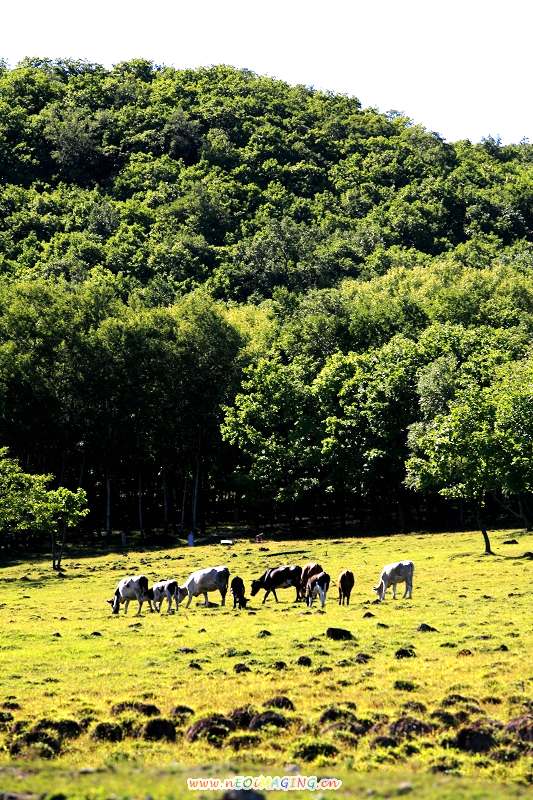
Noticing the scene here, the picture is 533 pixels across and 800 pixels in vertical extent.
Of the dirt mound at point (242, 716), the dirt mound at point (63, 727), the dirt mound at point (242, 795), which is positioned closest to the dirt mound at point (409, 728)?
the dirt mound at point (242, 716)

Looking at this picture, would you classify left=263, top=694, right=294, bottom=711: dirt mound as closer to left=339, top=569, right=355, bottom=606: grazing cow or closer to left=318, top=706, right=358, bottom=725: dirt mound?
left=318, top=706, right=358, bottom=725: dirt mound

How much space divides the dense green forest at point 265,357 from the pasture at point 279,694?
26.4 meters

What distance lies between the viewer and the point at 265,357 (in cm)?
9338

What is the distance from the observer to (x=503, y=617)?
31703mm

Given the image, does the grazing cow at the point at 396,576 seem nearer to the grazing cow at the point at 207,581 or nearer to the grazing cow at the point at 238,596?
the grazing cow at the point at 238,596

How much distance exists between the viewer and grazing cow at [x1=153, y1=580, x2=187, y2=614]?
38.2 m

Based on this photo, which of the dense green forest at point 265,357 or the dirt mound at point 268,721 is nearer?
the dirt mound at point 268,721

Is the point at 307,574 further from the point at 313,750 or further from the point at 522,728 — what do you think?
the point at 313,750

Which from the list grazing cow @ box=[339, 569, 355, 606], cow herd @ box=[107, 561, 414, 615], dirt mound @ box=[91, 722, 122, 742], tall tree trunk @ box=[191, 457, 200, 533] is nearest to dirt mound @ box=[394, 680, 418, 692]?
dirt mound @ box=[91, 722, 122, 742]

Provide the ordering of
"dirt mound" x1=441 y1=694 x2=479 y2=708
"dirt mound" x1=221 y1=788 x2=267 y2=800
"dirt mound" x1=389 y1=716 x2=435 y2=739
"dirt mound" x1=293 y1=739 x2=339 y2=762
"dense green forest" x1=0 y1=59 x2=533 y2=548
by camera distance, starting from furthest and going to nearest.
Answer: "dense green forest" x1=0 y1=59 x2=533 y2=548 < "dirt mound" x1=441 y1=694 x2=479 y2=708 < "dirt mound" x1=389 y1=716 x2=435 y2=739 < "dirt mound" x1=293 y1=739 x2=339 y2=762 < "dirt mound" x1=221 y1=788 x2=267 y2=800

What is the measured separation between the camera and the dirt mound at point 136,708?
20.3m

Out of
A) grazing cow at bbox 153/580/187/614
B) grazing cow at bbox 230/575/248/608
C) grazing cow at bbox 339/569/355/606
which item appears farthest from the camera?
grazing cow at bbox 153/580/187/614

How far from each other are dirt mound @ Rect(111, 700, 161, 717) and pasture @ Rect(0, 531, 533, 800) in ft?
0.18

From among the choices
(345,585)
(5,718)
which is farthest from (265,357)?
(5,718)
